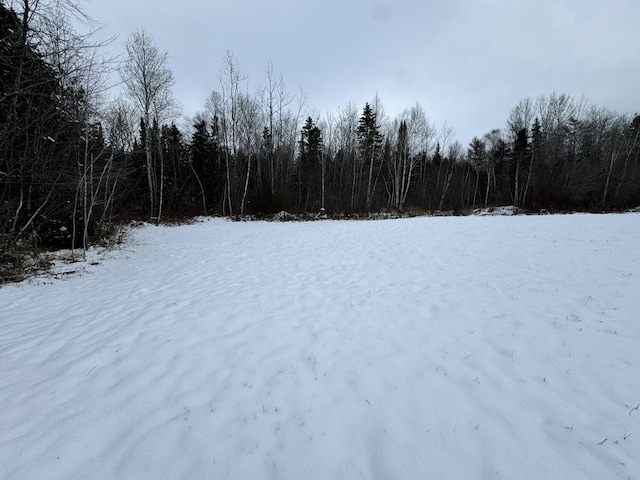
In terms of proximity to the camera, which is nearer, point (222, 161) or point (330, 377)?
point (330, 377)

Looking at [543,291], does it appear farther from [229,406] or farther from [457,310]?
[229,406]

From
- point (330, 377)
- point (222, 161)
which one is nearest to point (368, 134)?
point (222, 161)

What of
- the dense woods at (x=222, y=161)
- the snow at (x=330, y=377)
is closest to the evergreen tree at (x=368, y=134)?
the dense woods at (x=222, y=161)

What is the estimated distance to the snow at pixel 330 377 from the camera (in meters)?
1.98

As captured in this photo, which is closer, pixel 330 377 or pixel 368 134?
pixel 330 377

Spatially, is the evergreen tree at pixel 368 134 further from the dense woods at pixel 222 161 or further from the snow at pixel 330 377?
the snow at pixel 330 377

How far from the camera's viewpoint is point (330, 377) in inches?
113

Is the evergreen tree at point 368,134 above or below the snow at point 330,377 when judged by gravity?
above

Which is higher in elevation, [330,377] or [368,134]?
[368,134]

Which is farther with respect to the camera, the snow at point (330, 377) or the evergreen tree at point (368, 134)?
the evergreen tree at point (368, 134)

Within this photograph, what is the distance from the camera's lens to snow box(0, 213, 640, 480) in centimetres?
198

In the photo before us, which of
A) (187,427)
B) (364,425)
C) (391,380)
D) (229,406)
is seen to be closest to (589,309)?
(391,380)

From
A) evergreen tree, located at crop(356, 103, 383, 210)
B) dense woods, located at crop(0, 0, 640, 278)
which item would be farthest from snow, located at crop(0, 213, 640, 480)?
evergreen tree, located at crop(356, 103, 383, 210)

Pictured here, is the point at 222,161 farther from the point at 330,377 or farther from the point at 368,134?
the point at 330,377
